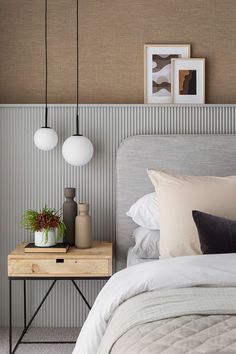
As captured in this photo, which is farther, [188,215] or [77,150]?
[77,150]

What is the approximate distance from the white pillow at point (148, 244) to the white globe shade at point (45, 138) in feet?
2.61

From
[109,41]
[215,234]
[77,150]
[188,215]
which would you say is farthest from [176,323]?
[109,41]

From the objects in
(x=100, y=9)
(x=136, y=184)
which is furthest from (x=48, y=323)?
(x=100, y=9)

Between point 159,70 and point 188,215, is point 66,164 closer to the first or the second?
point 159,70

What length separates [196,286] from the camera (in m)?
2.24

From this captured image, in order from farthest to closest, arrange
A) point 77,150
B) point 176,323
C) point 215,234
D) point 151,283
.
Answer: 1. point 77,150
2. point 215,234
3. point 151,283
4. point 176,323

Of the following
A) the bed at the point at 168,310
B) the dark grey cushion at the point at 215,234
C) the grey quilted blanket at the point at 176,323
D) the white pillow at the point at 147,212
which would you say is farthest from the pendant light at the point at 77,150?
the grey quilted blanket at the point at 176,323

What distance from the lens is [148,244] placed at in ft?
10.6

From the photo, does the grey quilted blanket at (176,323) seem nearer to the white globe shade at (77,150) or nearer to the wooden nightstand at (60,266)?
the wooden nightstand at (60,266)

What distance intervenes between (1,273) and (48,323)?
1.43 ft

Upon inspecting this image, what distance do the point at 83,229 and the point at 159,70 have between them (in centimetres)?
114

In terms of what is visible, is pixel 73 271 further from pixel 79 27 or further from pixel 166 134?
pixel 79 27

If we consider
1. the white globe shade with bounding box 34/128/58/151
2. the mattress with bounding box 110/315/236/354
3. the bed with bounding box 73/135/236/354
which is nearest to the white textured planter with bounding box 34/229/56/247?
the white globe shade with bounding box 34/128/58/151

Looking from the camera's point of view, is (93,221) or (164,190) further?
(93,221)
